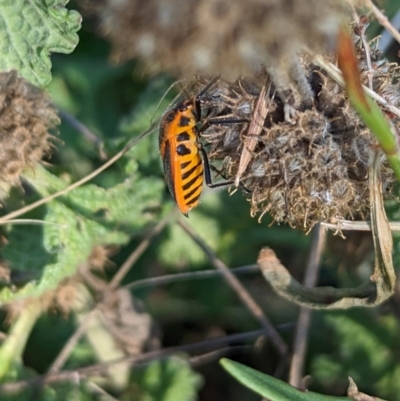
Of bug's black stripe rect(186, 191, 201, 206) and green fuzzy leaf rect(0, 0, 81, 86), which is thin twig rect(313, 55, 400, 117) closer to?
bug's black stripe rect(186, 191, 201, 206)

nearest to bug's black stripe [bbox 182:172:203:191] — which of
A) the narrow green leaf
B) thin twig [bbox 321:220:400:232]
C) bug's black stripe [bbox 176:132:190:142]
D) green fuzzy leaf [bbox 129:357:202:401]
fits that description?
bug's black stripe [bbox 176:132:190:142]

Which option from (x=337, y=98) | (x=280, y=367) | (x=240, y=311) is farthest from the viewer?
(x=240, y=311)

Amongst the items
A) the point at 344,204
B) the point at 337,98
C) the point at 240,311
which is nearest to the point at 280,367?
the point at 240,311

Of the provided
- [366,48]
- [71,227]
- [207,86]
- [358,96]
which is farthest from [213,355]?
[358,96]

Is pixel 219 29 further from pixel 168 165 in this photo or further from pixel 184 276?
pixel 184 276

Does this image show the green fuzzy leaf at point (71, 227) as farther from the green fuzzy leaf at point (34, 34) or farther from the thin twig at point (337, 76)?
the thin twig at point (337, 76)

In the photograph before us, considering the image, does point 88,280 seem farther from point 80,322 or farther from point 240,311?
point 240,311

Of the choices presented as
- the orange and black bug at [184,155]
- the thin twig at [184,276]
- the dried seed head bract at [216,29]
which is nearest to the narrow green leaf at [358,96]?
the dried seed head bract at [216,29]
